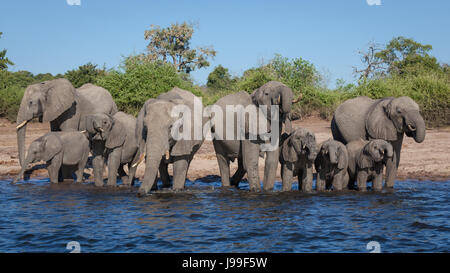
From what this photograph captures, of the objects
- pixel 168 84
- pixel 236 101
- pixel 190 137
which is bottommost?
pixel 190 137

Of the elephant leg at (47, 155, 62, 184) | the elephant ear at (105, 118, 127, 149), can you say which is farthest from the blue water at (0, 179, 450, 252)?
the elephant ear at (105, 118, 127, 149)

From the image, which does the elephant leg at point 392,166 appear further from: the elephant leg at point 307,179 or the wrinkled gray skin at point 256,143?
the wrinkled gray skin at point 256,143

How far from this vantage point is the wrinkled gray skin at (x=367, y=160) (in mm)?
10703

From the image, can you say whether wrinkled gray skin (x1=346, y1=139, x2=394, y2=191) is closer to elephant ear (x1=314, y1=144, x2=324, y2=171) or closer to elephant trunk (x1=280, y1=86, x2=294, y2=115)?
elephant ear (x1=314, y1=144, x2=324, y2=171)

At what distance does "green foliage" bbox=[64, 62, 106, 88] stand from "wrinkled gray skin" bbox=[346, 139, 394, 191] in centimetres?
2473

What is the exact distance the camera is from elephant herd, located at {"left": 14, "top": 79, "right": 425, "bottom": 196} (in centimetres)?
1042

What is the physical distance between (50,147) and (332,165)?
6.13m

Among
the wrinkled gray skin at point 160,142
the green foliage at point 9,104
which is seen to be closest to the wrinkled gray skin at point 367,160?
the wrinkled gray skin at point 160,142

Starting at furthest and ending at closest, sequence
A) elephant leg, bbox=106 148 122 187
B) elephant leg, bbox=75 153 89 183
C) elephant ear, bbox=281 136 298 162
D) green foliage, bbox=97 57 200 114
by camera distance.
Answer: green foliage, bbox=97 57 200 114 → elephant leg, bbox=75 153 89 183 → elephant leg, bbox=106 148 122 187 → elephant ear, bbox=281 136 298 162

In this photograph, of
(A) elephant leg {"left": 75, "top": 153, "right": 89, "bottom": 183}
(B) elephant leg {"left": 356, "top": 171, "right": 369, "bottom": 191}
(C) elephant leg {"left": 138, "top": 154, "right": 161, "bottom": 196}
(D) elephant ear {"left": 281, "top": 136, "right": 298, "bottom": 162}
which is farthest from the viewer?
(A) elephant leg {"left": 75, "top": 153, "right": 89, "bottom": 183}

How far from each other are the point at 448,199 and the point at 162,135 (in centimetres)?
574

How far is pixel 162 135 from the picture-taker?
386 inches
